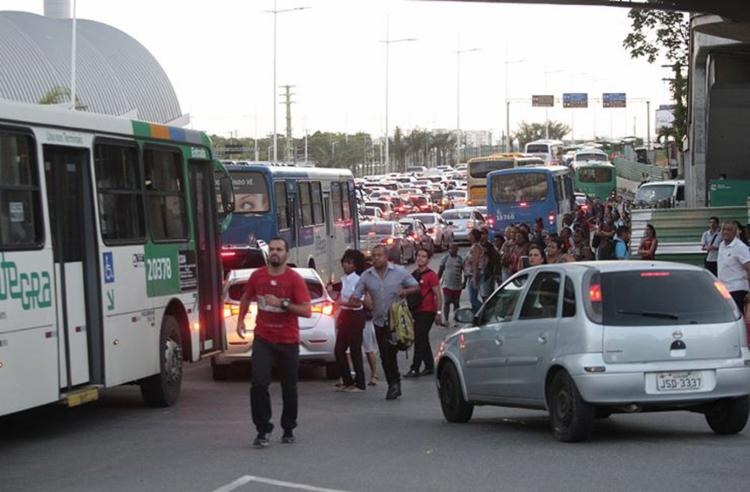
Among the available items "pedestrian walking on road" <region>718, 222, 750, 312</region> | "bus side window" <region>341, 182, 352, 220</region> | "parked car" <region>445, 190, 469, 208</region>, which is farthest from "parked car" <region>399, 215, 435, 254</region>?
"parked car" <region>445, 190, 469, 208</region>

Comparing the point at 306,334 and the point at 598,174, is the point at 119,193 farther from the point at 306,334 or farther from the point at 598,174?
the point at 598,174

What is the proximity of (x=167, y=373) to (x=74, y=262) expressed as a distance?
278 cm

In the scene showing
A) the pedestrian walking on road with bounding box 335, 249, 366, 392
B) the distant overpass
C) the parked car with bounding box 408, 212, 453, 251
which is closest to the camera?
the pedestrian walking on road with bounding box 335, 249, 366, 392

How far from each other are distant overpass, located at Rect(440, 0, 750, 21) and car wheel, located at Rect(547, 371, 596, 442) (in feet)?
60.0

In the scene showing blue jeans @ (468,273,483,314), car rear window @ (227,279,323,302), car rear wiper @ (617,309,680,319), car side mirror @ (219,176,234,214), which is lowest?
blue jeans @ (468,273,483,314)

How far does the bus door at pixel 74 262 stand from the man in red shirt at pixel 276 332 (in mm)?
1804

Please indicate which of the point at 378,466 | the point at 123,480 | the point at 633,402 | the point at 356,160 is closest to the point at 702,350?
the point at 633,402

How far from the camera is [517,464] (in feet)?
37.4

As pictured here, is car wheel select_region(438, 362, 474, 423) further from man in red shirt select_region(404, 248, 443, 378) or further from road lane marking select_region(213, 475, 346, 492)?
man in red shirt select_region(404, 248, 443, 378)

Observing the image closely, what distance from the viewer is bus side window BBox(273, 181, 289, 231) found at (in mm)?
29922

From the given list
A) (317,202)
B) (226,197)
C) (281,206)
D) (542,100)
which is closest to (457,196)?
(542,100)

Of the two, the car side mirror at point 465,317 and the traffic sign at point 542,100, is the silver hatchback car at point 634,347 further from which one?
the traffic sign at point 542,100

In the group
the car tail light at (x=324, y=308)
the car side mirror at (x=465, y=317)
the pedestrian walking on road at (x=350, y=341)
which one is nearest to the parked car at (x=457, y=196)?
the car tail light at (x=324, y=308)

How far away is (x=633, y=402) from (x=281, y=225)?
1841cm
